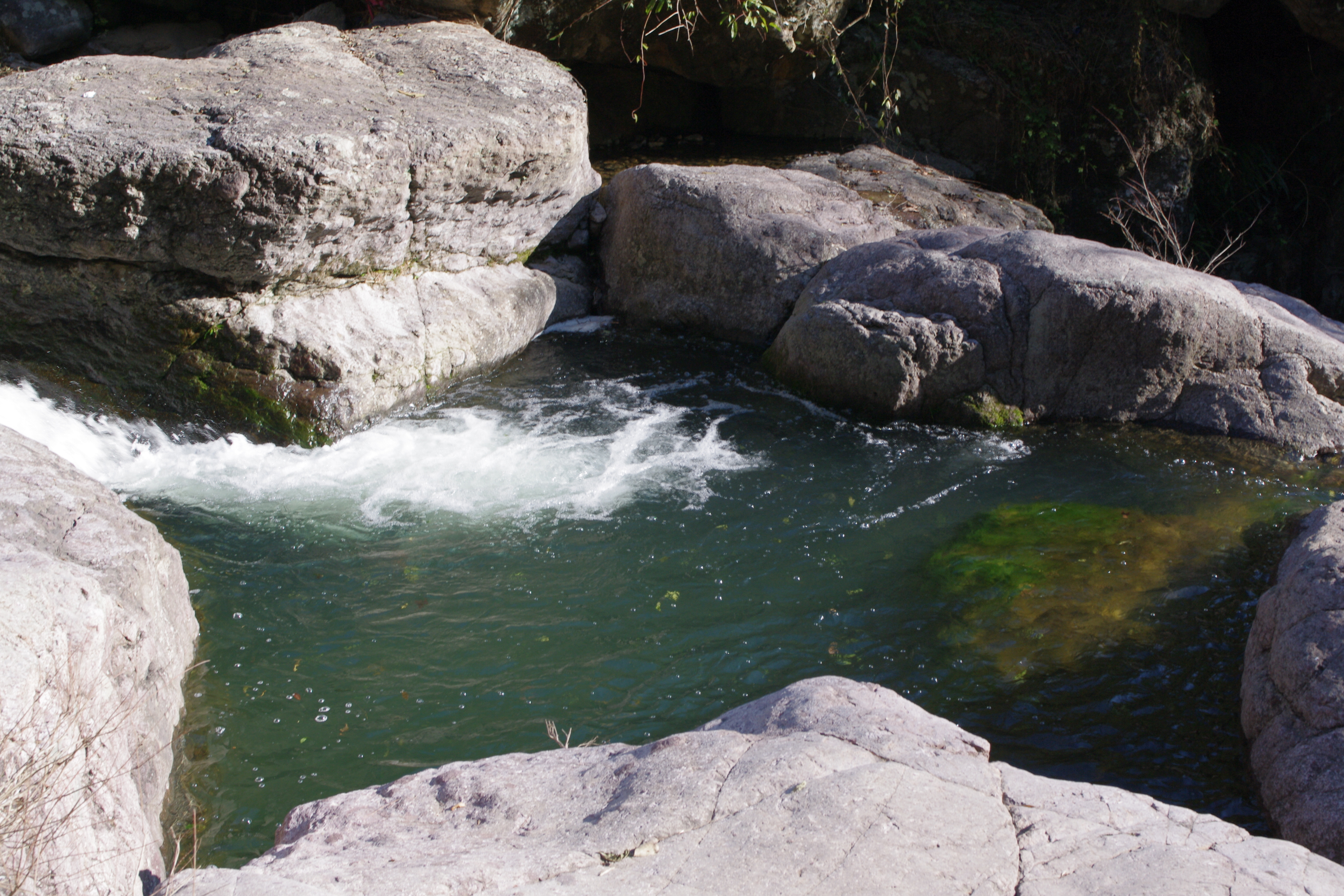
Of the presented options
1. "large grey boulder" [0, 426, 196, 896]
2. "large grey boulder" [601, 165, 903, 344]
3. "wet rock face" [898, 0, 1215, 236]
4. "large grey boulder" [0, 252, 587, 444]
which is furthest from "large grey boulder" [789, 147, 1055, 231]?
"large grey boulder" [0, 426, 196, 896]

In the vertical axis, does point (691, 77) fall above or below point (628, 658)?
above

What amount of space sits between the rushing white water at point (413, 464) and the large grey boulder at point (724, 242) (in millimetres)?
1740

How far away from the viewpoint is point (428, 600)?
464 cm

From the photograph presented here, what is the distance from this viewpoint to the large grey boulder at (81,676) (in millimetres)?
2373

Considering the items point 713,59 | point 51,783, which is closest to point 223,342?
point 51,783

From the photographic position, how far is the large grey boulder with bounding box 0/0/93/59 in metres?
8.31

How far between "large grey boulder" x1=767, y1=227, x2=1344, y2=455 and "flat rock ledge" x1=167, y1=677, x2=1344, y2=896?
3952mm

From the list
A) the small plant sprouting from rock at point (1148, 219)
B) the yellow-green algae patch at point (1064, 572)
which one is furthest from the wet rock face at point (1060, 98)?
the yellow-green algae patch at point (1064, 572)

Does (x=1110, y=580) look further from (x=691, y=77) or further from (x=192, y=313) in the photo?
(x=691, y=77)

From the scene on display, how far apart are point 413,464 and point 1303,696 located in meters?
4.68

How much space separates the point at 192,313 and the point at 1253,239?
1101 centimetres

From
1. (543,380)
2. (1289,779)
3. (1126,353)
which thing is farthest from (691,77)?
(1289,779)

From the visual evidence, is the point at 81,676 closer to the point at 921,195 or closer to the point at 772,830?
A: the point at 772,830

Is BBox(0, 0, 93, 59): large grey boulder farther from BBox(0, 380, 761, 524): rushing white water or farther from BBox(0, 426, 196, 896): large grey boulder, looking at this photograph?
BBox(0, 426, 196, 896): large grey boulder
